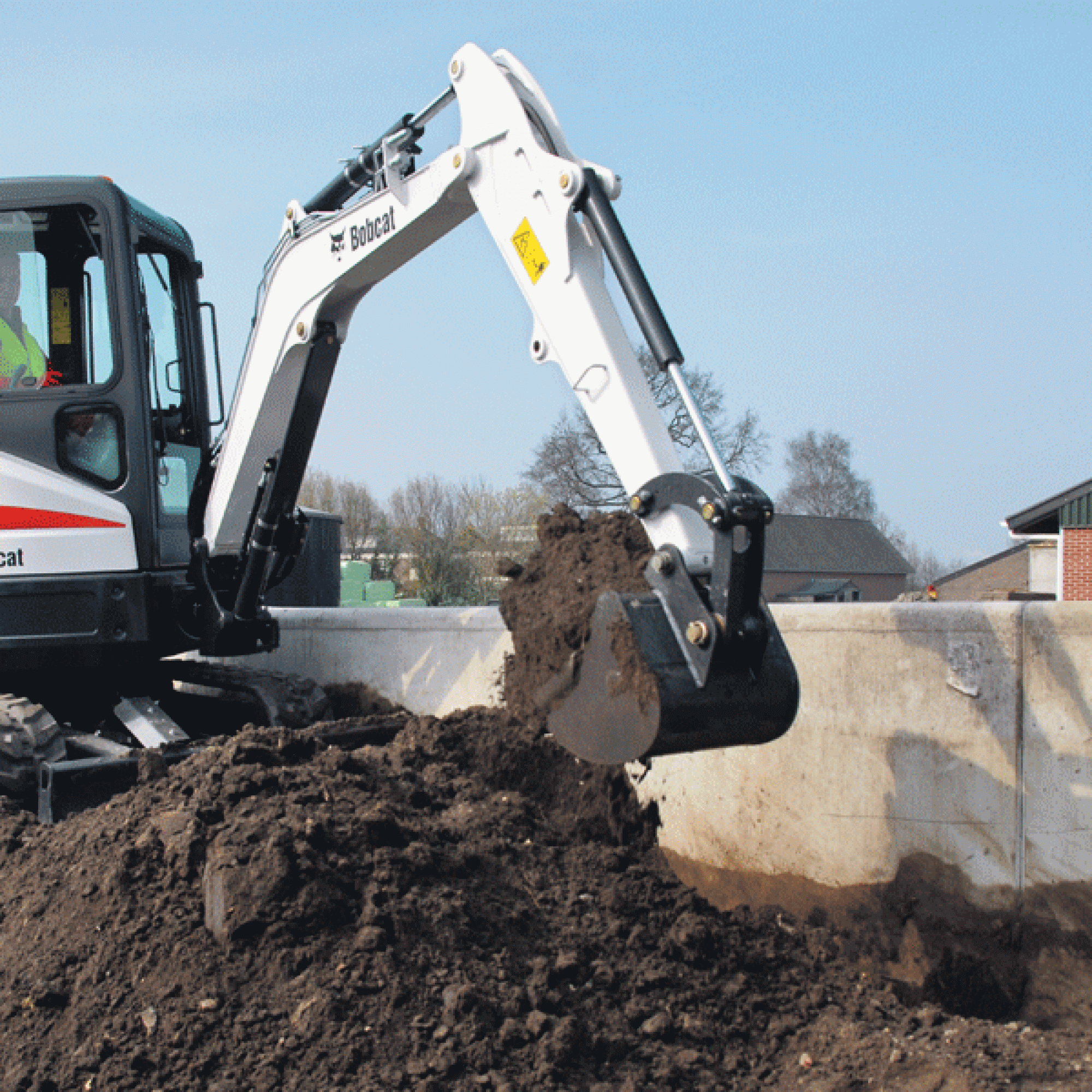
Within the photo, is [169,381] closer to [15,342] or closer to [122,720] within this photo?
[15,342]

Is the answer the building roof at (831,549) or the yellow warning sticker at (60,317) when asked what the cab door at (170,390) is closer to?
the yellow warning sticker at (60,317)

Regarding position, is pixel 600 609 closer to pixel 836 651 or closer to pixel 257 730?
pixel 836 651

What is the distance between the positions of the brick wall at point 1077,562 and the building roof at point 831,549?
21544 mm

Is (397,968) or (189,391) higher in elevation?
(189,391)

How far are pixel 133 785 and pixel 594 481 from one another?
26.7 meters

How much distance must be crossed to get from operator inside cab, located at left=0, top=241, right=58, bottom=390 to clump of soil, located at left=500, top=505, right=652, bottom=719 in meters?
3.02

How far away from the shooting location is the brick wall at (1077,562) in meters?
23.7

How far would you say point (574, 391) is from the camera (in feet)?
12.3

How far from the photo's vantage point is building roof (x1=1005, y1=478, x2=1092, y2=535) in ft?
77.4

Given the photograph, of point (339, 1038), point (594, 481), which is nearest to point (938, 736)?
point (339, 1038)

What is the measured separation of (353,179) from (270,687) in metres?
2.79

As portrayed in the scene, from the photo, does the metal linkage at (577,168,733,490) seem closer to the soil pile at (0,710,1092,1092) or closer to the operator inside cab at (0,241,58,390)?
the soil pile at (0,710,1092,1092)

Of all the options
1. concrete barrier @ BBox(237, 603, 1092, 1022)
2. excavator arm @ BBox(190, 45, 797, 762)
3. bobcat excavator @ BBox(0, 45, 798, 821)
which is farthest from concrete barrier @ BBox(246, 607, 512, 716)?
concrete barrier @ BBox(237, 603, 1092, 1022)

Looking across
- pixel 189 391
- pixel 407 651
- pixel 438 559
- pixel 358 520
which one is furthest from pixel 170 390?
pixel 358 520
